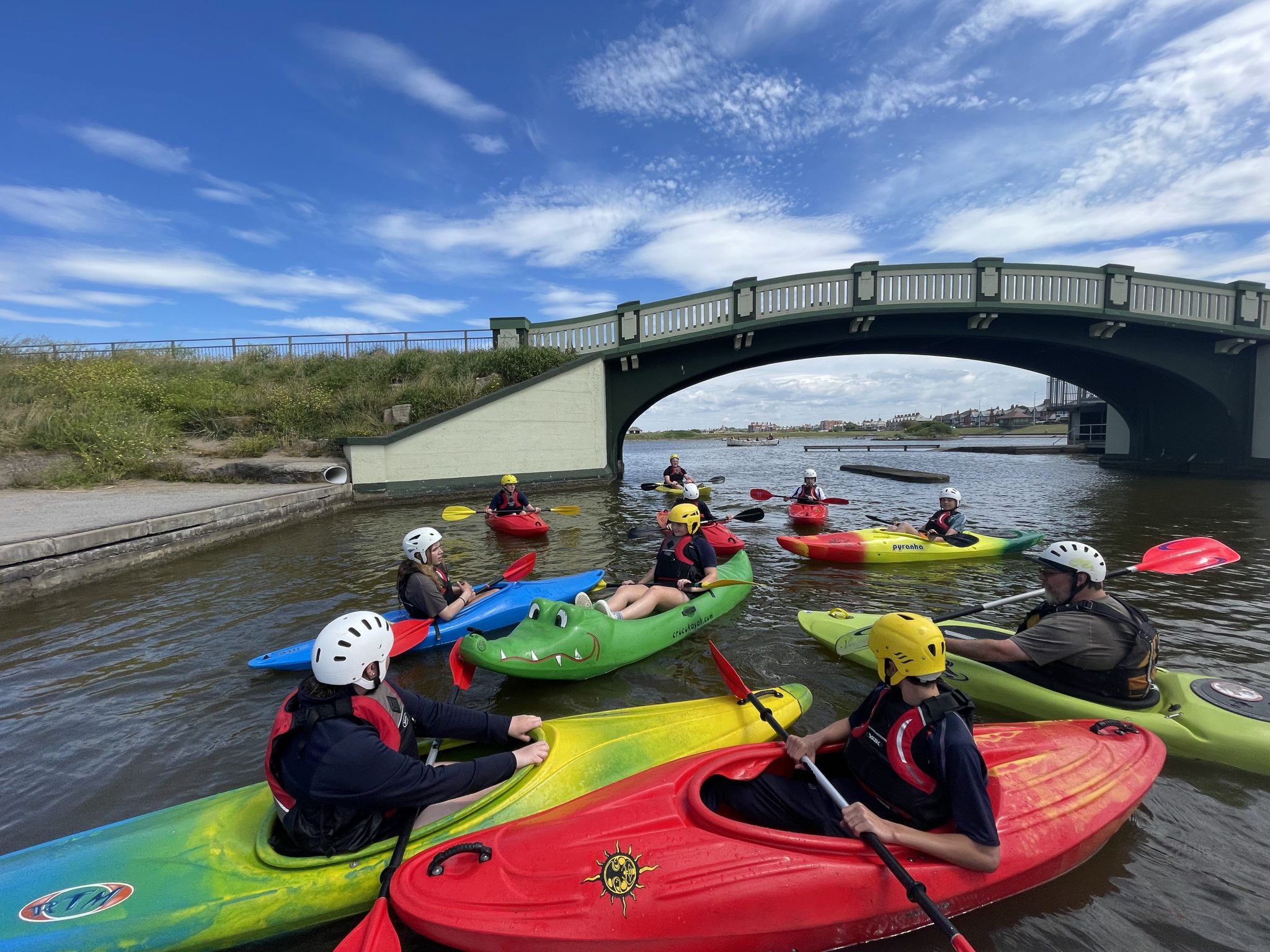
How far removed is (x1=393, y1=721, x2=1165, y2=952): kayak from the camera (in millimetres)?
2438

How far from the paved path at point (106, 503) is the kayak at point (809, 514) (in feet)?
40.4

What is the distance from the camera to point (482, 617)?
6.43 m

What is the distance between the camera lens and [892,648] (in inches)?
104

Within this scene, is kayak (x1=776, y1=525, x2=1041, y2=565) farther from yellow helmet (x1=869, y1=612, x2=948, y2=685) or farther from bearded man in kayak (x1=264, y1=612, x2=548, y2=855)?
bearded man in kayak (x1=264, y1=612, x2=548, y2=855)

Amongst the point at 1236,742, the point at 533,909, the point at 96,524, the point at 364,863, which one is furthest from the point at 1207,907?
the point at 96,524

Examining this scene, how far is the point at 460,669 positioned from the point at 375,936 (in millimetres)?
2333

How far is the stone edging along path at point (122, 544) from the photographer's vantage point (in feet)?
25.5

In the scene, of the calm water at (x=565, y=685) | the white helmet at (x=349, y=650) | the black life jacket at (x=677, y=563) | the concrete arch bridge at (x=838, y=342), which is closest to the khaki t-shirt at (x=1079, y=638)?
the calm water at (x=565, y=685)

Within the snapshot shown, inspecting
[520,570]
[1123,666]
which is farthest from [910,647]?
[520,570]

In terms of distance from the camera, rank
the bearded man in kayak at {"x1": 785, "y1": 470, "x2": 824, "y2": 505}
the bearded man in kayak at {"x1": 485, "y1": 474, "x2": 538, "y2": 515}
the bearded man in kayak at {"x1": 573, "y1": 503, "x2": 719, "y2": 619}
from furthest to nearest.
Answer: the bearded man in kayak at {"x1": 785, "y1": 470, "x2": 824, "y2": 505}
the bearded man in kayak at {"x1": 485, "y1": 474, "x2": 538, "y2": 515}
the bearded man in kayak at {"x1": 573, "y1": 503, "x2": 719, "y2": 619}

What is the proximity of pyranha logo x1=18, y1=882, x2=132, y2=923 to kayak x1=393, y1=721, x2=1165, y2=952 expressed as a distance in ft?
3.99

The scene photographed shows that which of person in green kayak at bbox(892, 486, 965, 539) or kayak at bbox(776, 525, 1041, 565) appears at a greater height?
person in green kayak at bbox(892, 486, 965, 539)

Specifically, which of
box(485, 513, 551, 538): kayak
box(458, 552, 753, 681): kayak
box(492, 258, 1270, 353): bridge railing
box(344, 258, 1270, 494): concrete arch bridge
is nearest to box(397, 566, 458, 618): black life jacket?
box(458, 552, 753, 681): kayak

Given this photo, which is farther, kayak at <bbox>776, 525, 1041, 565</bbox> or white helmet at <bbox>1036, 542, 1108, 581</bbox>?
kayak at <bbox>776, 525, 1041, 565</bbox>
